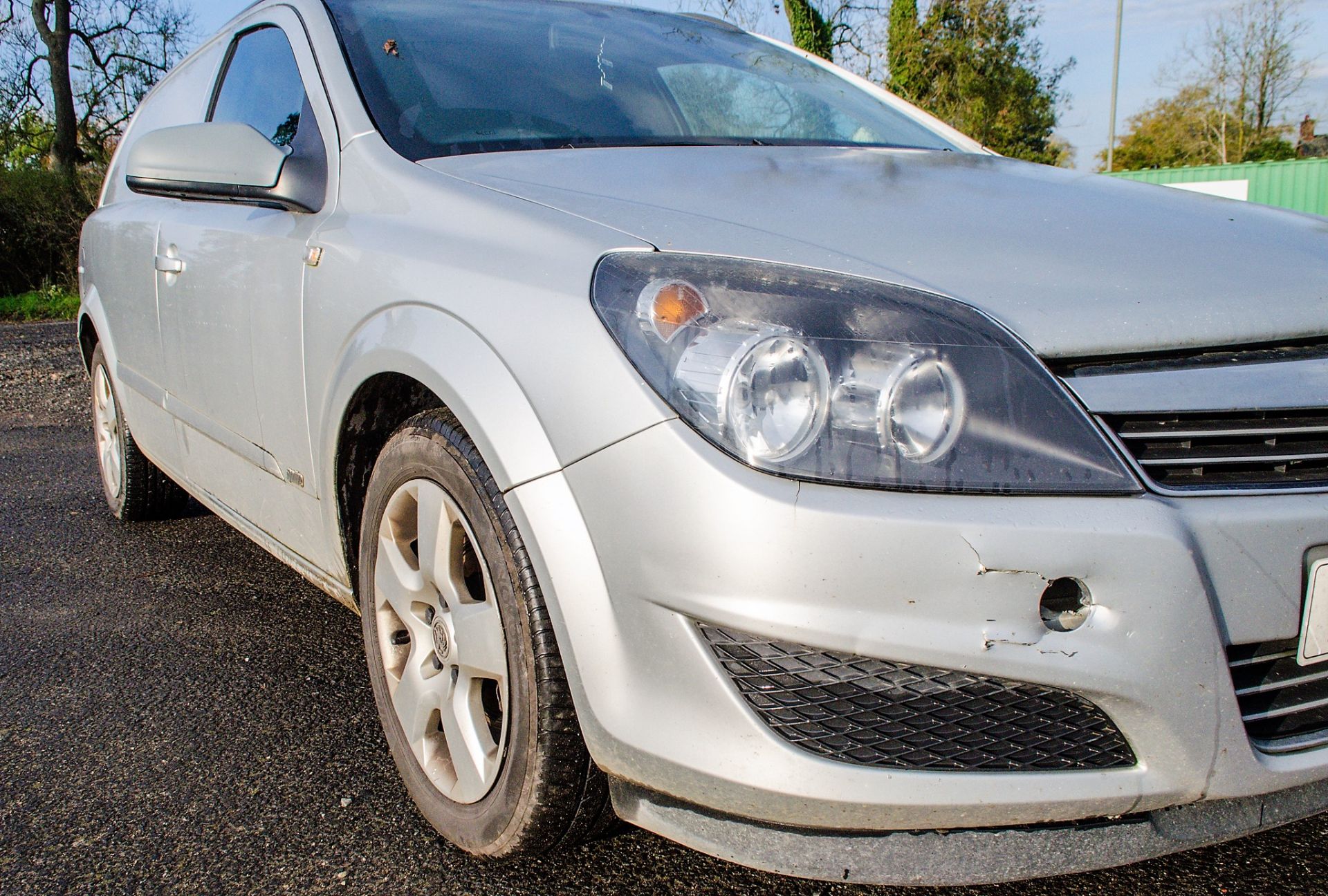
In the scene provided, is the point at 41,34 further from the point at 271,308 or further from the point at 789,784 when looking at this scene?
the point at 789,784

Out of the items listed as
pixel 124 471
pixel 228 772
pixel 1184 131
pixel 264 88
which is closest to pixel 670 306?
pixel 228 772

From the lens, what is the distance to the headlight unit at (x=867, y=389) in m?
1.28

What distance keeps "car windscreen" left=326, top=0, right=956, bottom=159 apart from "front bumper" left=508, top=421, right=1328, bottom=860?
1.08 m

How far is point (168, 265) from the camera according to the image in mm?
2820

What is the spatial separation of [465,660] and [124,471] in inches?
109

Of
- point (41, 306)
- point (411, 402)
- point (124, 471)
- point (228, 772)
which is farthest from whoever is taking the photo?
point (41, 306)

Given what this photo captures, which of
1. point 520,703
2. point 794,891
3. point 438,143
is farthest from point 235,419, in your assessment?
point 794,891

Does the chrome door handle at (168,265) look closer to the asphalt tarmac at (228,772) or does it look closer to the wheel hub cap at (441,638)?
the asphalt tarmac at (228,772)

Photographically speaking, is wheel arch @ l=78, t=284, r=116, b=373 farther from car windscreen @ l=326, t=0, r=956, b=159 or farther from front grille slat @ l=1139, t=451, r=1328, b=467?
front grille slat @ l=1139, t=451, r=1328, b=467

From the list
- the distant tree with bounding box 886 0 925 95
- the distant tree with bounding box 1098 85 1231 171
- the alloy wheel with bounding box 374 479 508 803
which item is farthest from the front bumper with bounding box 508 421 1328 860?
the distant tree with bounding box 1098 85 1231 171

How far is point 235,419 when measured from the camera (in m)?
2.51

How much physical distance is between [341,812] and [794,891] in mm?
837

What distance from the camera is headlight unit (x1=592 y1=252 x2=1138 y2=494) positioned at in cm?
128

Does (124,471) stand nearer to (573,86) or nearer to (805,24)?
(573,86)
